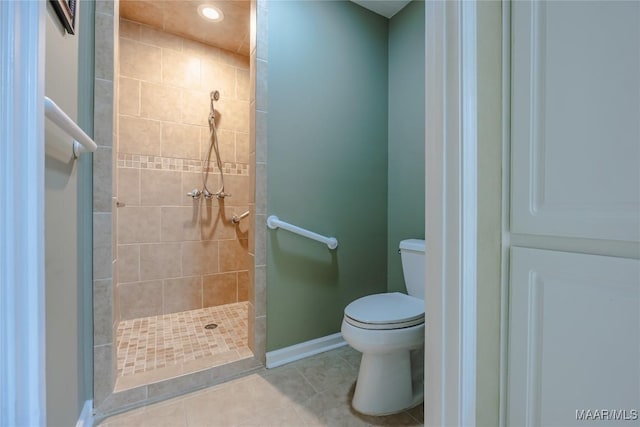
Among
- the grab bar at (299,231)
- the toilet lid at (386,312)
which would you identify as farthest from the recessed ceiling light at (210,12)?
the toilet lid at (386,312)

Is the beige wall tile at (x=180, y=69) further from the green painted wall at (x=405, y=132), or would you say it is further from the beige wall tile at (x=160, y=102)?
the green painted wall at (x=405, y=132)

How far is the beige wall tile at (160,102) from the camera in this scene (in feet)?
7.10

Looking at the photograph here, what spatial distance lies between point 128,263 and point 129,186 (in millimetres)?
592

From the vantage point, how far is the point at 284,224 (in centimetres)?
162

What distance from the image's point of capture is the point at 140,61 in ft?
7.06

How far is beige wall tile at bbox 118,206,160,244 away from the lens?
2123 millimetres

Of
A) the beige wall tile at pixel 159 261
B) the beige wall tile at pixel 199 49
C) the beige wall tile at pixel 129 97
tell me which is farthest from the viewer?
the beige wall tile at pixel 199 49

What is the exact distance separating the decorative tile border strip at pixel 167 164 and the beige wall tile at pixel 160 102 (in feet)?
1.07
